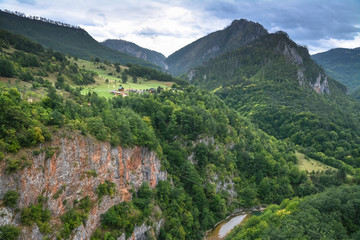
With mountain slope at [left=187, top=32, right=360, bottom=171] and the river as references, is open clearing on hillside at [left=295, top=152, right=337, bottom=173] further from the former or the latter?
the river

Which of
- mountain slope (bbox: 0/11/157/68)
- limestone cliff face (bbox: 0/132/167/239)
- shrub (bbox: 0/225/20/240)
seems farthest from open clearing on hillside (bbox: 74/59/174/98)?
mountain slope (bbox: 0/11/157/68)

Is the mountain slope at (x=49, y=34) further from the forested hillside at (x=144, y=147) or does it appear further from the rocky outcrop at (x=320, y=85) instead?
the rocky outcrop at (x=320, y=85)

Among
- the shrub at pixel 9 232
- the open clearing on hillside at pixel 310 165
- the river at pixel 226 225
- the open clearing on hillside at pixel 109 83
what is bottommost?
the river at pixel 226 225

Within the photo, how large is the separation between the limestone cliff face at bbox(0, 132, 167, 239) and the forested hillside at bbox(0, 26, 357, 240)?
0.33 metres

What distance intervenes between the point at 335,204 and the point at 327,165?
51301 mm

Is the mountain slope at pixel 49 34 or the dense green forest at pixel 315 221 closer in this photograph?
the dense green forest at pixel 315 221

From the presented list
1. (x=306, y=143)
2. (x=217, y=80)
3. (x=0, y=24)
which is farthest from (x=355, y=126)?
(x=0, y=24)

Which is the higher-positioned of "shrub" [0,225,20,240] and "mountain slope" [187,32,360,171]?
"mountain slope" [187,32,360,171]

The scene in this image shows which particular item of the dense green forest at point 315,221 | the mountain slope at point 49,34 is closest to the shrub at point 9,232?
the dense green forest at point 315,221

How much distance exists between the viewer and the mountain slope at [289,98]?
94.0 metres

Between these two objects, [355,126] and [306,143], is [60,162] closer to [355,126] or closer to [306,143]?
[306,143]

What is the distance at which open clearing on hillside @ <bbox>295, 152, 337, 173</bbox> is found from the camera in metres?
73.4

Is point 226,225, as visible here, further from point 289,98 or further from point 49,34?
point 49,34

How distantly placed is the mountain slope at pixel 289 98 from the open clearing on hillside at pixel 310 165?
5223 mm
